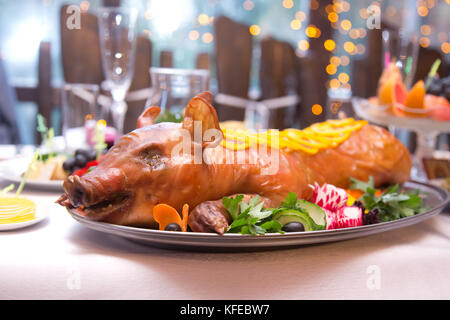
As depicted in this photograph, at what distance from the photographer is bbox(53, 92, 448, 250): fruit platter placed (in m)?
0.80

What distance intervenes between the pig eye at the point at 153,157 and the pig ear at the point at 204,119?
69 millimetres

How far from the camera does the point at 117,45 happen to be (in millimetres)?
1624

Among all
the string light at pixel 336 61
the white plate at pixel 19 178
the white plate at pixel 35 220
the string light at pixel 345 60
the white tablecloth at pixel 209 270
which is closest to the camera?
the white tablecloth at pixel 209 270

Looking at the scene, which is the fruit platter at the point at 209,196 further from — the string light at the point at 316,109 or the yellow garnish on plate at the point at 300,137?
the string light at the point at 316,109

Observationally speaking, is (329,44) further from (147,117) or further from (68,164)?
(147,117)

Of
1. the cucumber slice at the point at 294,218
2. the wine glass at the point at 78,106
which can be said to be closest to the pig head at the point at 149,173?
the cucumber slice at the point at 294,218

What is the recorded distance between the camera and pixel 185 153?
34.1 inches

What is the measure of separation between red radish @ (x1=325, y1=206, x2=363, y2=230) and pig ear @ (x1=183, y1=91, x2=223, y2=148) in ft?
0.85

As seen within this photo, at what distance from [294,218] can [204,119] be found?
0.24m

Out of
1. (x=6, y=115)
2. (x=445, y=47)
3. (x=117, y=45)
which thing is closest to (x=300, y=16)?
(x=445, y=47)

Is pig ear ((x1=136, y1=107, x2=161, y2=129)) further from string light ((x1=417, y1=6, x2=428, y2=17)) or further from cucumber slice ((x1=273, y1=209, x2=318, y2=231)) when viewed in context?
string light ((x1=417, y1=6, x2=428, y2=17))

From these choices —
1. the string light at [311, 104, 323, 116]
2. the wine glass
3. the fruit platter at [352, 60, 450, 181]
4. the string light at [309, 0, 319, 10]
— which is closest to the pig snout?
the wine glass

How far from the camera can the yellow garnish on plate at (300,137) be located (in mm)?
1046
